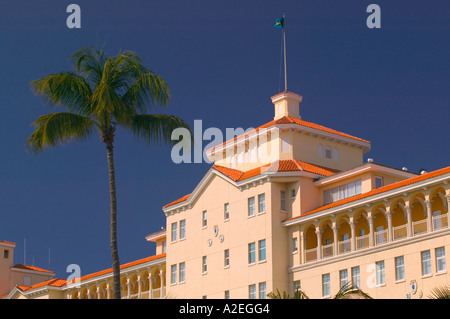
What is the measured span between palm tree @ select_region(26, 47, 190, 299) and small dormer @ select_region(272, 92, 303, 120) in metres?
37.4

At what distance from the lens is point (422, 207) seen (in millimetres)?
60812

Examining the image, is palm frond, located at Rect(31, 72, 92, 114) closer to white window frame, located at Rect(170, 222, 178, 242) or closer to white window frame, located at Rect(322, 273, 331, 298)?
white window frame, located at Rect(322, 273, 331, 298)

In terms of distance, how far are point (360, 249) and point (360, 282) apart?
2.26m

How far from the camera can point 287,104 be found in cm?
7781

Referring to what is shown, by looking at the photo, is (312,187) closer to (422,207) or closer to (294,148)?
(294,148)

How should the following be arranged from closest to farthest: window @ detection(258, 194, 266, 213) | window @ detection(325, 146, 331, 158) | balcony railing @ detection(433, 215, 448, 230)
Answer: balcony railing @ detection(433, 215, 448, 230)
window @ detection(258, 194, 266, 213)
window @ detection(325, 146, 331, 158)

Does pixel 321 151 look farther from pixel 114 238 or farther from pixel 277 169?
pixel 114 238

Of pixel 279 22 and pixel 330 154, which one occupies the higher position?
pixel 279 22

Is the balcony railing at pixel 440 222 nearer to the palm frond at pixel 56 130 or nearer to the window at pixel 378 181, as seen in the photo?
the window at pixel 378 181

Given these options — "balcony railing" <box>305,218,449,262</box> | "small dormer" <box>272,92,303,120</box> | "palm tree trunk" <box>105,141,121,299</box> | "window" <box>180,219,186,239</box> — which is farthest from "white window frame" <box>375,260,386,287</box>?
"palm tree trunk" <box>105,141,121,299</box>

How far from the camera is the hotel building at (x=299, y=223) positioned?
5922cm

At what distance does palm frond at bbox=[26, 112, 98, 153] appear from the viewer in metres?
39.8

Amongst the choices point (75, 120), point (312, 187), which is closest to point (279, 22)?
point (312, 187)
